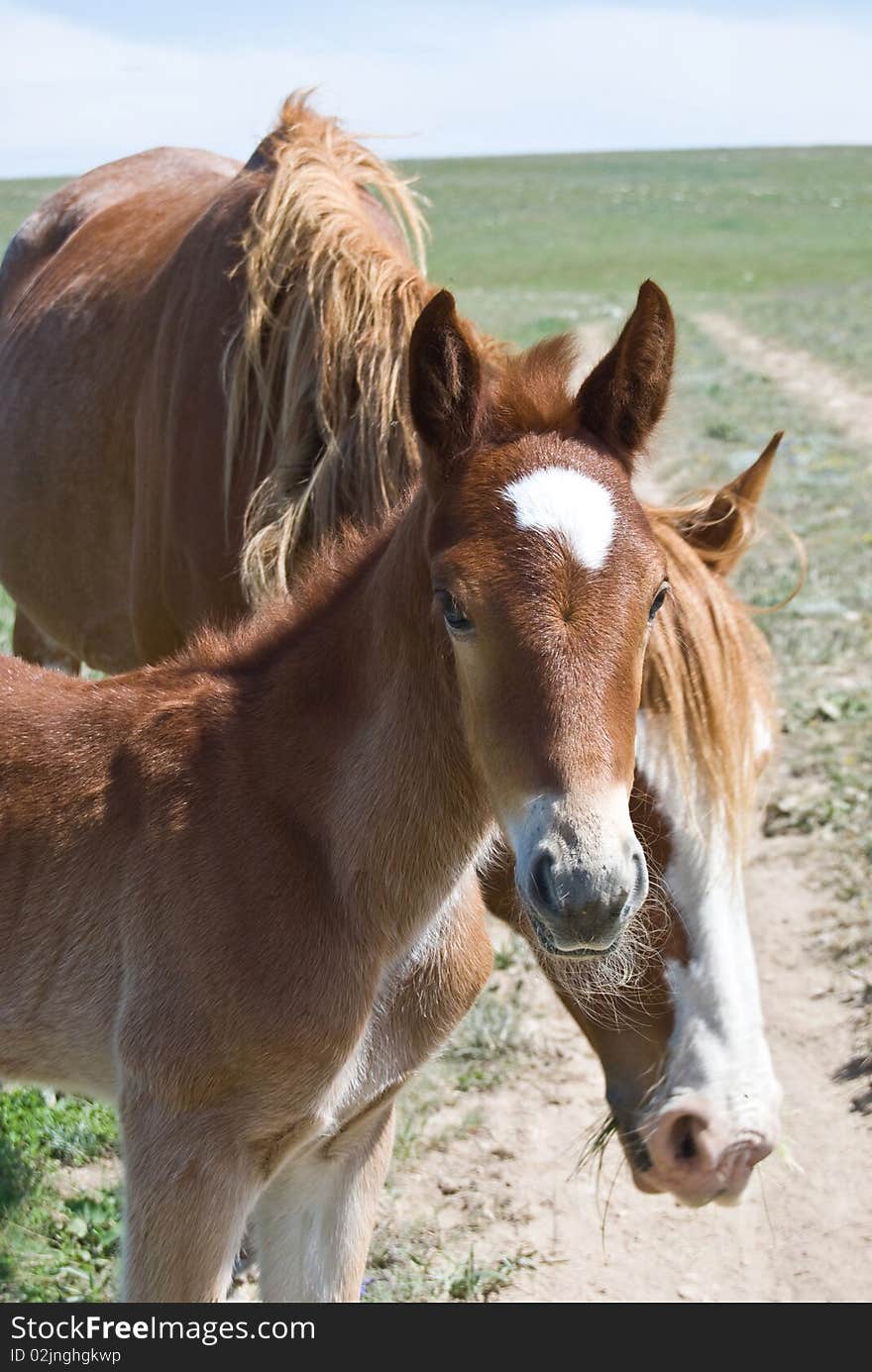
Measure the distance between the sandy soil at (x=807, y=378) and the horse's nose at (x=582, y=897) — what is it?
12.4 meters

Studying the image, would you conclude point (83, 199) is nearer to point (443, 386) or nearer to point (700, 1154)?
point (443, 386)

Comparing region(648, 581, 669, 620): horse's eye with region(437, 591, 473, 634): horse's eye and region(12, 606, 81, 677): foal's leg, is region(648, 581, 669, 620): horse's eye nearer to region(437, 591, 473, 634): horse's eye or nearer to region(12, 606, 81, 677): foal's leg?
region(437, 591, 473, 634): horse's eye

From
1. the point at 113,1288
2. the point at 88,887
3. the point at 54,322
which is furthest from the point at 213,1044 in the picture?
the point at 54,322

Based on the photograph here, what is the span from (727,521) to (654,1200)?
1.83m

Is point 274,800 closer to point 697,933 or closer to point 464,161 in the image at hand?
point 697,933

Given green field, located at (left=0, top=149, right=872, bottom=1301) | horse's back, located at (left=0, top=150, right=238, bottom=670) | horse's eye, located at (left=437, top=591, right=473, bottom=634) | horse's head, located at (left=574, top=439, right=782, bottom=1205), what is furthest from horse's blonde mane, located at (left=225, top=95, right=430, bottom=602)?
horse's eye, located at (left=437, top=591, right=473, bottom=634)

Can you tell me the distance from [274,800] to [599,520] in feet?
2.60

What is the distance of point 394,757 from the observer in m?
2.46

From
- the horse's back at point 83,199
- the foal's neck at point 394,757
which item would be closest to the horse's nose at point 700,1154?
the foal's neck at point 394,757

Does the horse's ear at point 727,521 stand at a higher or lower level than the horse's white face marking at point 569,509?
lower

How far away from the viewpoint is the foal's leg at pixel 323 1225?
2.83 m

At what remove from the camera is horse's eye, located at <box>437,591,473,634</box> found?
2.15 m

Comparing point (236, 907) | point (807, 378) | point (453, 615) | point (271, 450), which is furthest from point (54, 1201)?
point (807, 378)

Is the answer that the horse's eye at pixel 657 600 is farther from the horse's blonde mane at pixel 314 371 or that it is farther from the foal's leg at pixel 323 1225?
the foal's leg at pixel 323 1225
